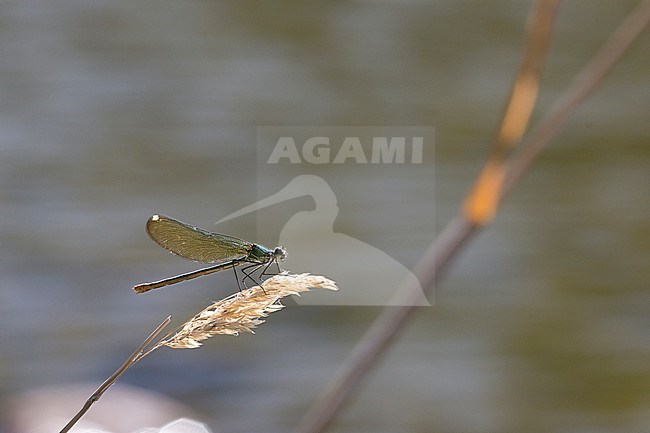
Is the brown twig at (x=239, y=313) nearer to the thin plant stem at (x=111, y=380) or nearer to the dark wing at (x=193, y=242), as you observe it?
the thin plant stem at (x=111, y=380)

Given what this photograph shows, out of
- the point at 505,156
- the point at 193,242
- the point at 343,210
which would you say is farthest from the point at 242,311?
the point at 343,210

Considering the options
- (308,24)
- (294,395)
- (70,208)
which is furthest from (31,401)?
(308,24)

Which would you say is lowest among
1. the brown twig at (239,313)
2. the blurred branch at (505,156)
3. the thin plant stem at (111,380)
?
the thin plant stem at (111,380)

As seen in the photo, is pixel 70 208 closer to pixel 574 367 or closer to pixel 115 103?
pixel 115 103

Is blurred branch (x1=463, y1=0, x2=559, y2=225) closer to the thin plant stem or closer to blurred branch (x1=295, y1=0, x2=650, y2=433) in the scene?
blurred branch (x1=295, y1=0, x2=650, y2=433)

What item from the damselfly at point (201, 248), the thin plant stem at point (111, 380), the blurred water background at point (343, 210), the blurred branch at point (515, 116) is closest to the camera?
the blurred branch at point (515, 116)

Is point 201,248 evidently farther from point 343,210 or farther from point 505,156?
point 343,210

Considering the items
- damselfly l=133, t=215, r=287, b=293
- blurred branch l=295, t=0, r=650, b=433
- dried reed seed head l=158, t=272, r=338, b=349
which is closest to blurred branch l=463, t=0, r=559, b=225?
blurred branch l=295, t=0, r=650, b=433

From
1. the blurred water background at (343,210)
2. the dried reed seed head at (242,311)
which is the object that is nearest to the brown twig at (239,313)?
the dried reed seed head at (242,311)
